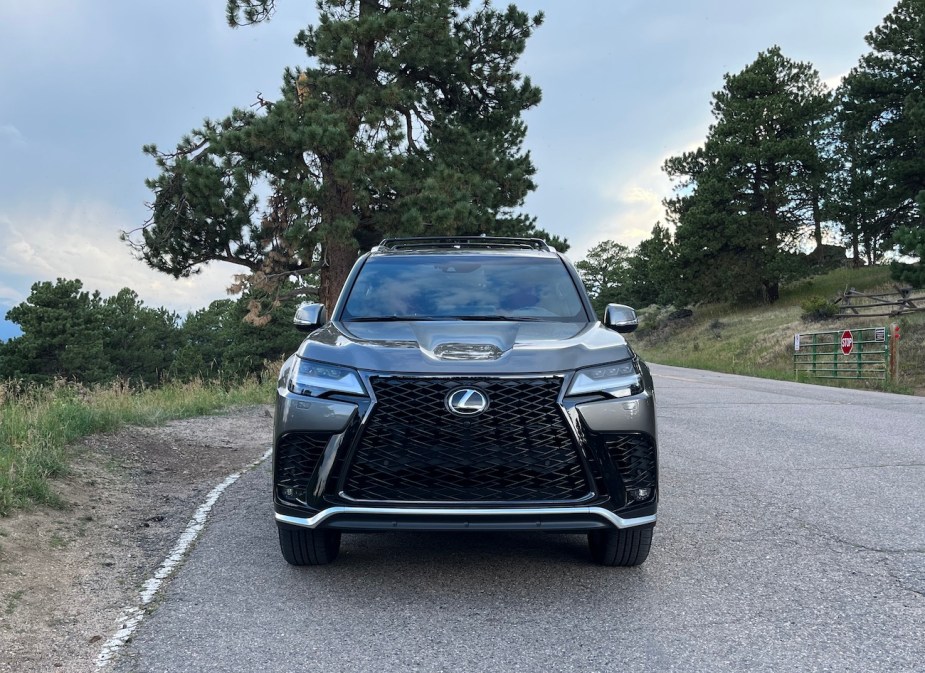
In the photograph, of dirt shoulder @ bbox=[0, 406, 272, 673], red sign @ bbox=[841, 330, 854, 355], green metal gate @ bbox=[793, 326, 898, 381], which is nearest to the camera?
dirt shoulder @ bbox=[0, 406, 272, 673]

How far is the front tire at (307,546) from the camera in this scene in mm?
4105

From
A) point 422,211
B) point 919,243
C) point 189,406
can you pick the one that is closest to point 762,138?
point 919,243

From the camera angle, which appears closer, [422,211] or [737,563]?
[737,563]

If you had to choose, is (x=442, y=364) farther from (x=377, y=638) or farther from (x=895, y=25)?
(x=895, y=25)

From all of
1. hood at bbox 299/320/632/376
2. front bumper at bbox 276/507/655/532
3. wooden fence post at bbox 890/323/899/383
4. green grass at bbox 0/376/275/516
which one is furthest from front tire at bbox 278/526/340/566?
wooden fence post at bbox 890/323/899/383

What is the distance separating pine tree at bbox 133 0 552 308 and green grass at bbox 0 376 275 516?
15.7ft

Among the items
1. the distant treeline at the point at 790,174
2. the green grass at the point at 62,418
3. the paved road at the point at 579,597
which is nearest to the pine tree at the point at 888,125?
the distant treeline at the point at 790,174

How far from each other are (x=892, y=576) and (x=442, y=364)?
2611 mm

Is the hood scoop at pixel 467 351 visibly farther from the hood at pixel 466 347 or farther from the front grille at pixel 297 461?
the front grille at pixel 297 461

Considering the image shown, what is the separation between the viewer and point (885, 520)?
5.16 metres

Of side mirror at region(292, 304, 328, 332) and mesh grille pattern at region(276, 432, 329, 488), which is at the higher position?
side mirror at region(292, 304, 328, 332)

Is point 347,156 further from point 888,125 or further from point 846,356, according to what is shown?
point 888,125

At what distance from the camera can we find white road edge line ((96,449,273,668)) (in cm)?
319

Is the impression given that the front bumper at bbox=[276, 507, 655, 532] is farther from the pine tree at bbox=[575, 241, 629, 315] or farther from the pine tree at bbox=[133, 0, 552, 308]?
the pine tree at bbox=[575, 241, 629, 315]
